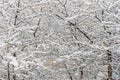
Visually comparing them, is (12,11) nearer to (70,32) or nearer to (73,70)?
(70,32)

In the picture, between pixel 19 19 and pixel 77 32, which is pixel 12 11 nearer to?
pixel 19 19

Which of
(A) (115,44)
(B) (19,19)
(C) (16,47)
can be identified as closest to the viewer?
(C) (16,47)

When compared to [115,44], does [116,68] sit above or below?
below

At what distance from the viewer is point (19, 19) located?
4.96m

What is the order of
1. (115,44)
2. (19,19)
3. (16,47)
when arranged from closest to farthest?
(16,47)
(115,44)
(19,19)

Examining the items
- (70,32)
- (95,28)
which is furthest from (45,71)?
(95,28)

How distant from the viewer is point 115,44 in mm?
4648

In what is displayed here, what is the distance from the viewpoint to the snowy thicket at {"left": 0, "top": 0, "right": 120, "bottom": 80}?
4582 millimetres

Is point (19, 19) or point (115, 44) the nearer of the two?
point (115, 44)

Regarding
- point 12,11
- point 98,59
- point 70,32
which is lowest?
point 98,59

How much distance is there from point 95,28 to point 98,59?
529 millimetres

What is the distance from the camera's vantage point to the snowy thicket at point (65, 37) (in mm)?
4582

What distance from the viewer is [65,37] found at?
503 centimetres

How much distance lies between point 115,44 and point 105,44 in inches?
6.2
